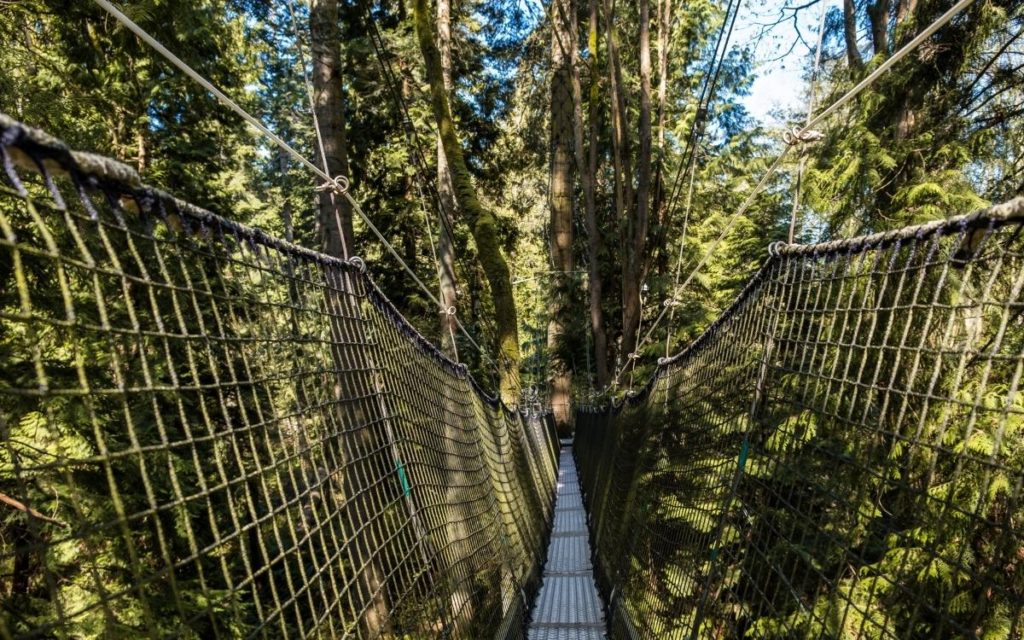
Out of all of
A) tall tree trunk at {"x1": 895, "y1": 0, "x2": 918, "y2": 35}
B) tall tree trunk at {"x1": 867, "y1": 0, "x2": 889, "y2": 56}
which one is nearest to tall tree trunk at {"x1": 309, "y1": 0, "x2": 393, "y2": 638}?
tall tree trunk at {"x1": 895, "y1": 0, "x2": 918, "y2": 35}

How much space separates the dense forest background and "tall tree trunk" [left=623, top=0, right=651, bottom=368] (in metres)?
0.02

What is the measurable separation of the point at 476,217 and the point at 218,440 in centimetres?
403

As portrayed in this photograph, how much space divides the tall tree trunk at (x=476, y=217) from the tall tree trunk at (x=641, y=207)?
1.42 m

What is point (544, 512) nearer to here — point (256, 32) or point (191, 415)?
point (191, 415)

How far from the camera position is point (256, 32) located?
5453mm

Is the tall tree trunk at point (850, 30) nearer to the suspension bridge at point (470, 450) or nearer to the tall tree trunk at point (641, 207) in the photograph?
the tall tree trunk at point (641, 207)

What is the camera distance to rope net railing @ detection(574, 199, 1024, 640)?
1.51 metres

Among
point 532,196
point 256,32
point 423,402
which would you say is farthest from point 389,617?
point 532,196

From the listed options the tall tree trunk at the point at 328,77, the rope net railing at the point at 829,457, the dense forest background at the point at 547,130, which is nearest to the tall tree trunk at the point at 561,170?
the dense forest background at the point at 547,130

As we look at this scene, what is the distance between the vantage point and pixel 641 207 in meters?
6.04

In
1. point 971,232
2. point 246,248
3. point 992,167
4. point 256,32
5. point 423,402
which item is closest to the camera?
point 971,232

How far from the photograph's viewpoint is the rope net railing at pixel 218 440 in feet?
3.15

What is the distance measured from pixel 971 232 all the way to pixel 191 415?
4079 mm

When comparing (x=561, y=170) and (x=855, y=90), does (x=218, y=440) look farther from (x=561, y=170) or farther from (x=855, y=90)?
(x=561, y=170)
